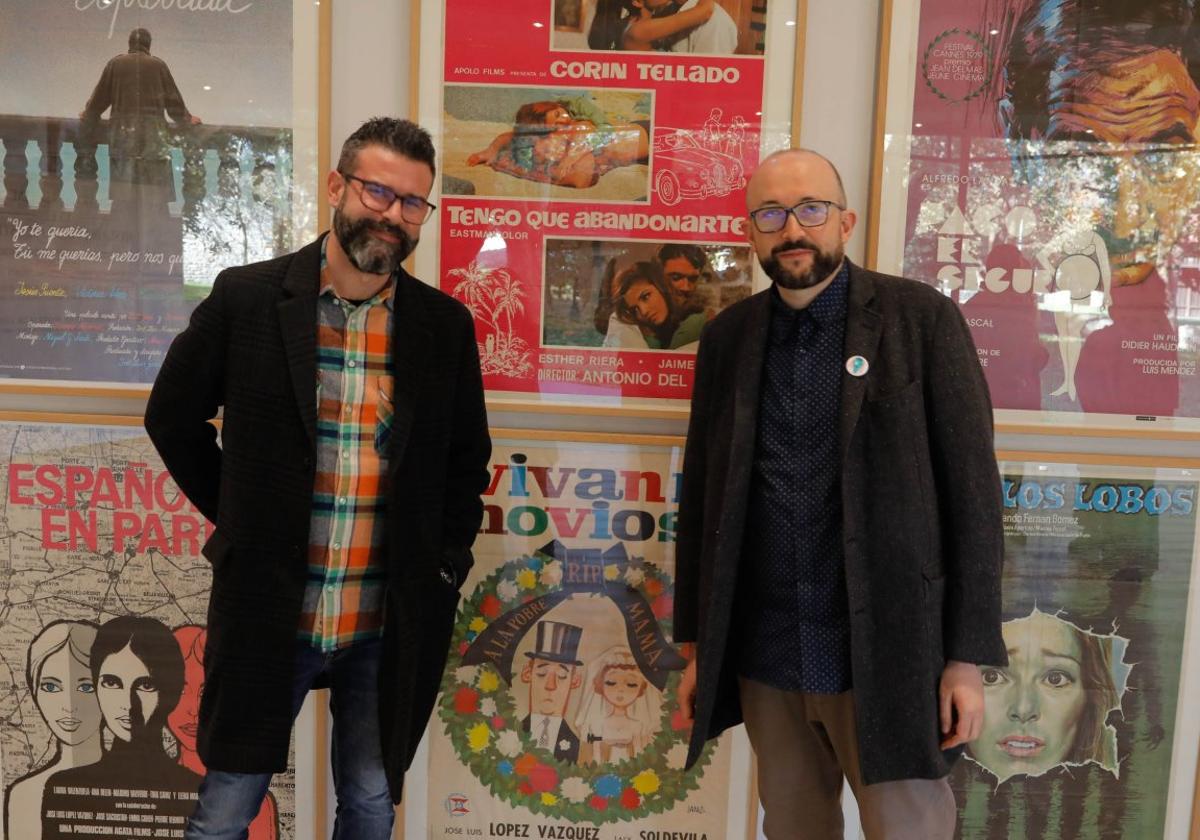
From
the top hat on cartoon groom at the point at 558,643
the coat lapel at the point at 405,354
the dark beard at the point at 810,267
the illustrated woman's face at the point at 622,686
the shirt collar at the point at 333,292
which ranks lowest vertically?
the illustrated woman's face at the point at 622,686

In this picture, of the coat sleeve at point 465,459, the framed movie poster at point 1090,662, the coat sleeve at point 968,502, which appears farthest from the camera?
the framed movie poster at point 1090,662

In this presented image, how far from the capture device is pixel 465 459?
1772 millimetres

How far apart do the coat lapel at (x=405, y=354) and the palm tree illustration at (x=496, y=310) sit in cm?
44

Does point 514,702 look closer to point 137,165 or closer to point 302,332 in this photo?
point 302,332

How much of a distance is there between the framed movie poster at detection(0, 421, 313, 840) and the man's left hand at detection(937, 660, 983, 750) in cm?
167

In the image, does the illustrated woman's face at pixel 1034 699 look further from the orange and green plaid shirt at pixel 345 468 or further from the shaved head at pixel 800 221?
the orange and green plaid shirt at pixel 345 468

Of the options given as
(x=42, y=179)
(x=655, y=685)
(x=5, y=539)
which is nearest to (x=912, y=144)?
(x=655, y=685)

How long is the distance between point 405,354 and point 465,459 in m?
0.27

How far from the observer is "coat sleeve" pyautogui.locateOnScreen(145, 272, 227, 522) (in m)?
1.59

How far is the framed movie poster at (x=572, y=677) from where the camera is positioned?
218cm

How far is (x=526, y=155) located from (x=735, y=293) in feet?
2.07

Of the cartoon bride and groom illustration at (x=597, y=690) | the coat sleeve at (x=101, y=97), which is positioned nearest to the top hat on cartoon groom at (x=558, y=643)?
the cartoon bride and groom illustration at (x=597, y=690)

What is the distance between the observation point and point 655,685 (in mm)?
2213

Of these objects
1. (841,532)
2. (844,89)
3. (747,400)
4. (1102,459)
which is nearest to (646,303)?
(747,400)
